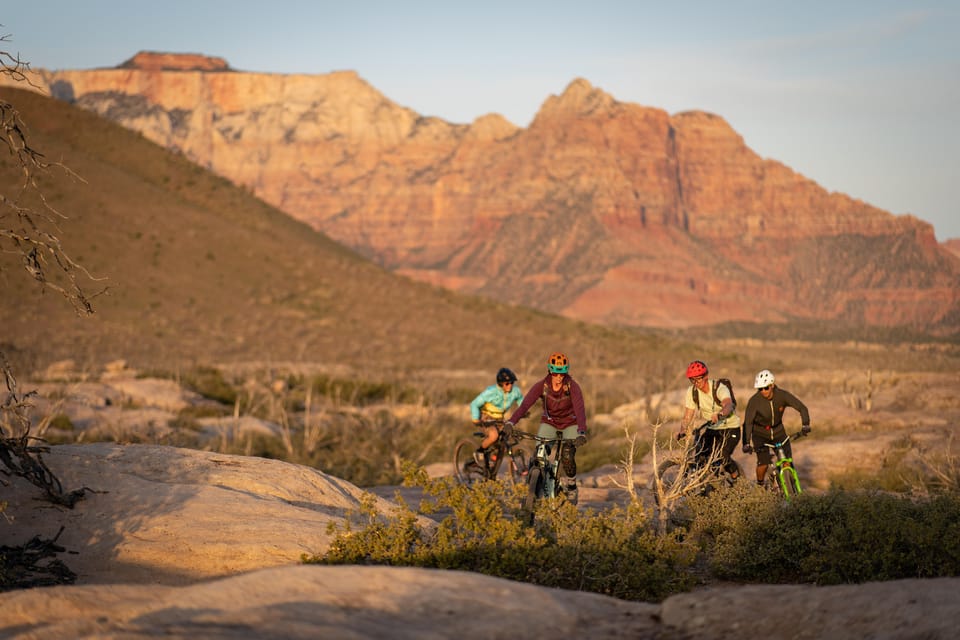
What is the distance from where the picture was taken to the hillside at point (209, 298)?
46.5 meters

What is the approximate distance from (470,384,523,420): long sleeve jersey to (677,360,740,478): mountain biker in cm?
243

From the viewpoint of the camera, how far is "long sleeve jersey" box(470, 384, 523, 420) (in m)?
13.4

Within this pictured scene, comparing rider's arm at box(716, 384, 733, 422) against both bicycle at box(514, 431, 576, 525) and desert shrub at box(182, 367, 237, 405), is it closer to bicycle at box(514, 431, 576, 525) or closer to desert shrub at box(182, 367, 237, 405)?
bicycle at box(514, 431, 576, 525)

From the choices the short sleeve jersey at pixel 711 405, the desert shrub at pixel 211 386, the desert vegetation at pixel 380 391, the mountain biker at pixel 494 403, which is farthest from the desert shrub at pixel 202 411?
the short sleeve jersey at pixel 711 405

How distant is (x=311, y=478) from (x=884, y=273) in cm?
14344

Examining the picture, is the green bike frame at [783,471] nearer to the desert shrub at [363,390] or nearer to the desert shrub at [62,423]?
the desert shrub at [62,423]

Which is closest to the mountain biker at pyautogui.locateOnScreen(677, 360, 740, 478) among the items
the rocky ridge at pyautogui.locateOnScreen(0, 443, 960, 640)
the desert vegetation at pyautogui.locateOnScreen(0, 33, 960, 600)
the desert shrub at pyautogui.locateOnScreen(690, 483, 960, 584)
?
the desert vegetation at pyautogui.locateOnScreen(0, 33, 960, 600)

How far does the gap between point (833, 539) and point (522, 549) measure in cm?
306

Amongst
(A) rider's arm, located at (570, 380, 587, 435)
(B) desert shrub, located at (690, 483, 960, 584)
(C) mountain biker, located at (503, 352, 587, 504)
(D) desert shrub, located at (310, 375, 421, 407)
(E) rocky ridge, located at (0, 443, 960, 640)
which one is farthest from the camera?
(D) desert shrub, located at (310, 375, 421, 407)

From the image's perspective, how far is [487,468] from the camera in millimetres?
14070

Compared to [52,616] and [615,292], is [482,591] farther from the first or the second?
[615,292]

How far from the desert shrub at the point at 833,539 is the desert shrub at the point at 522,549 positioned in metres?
1.11

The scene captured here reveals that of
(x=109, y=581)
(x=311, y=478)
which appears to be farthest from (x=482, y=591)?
(x=311, y=478)

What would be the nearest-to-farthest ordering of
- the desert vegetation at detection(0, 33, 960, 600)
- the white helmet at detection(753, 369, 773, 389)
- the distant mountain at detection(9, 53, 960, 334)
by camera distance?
the desert vegetation at detection(0, 33, 960, 600)
the white helmet at detection(753, 369, 773, 389)
the distant mountain at detection(9, 53, 960, 334)
